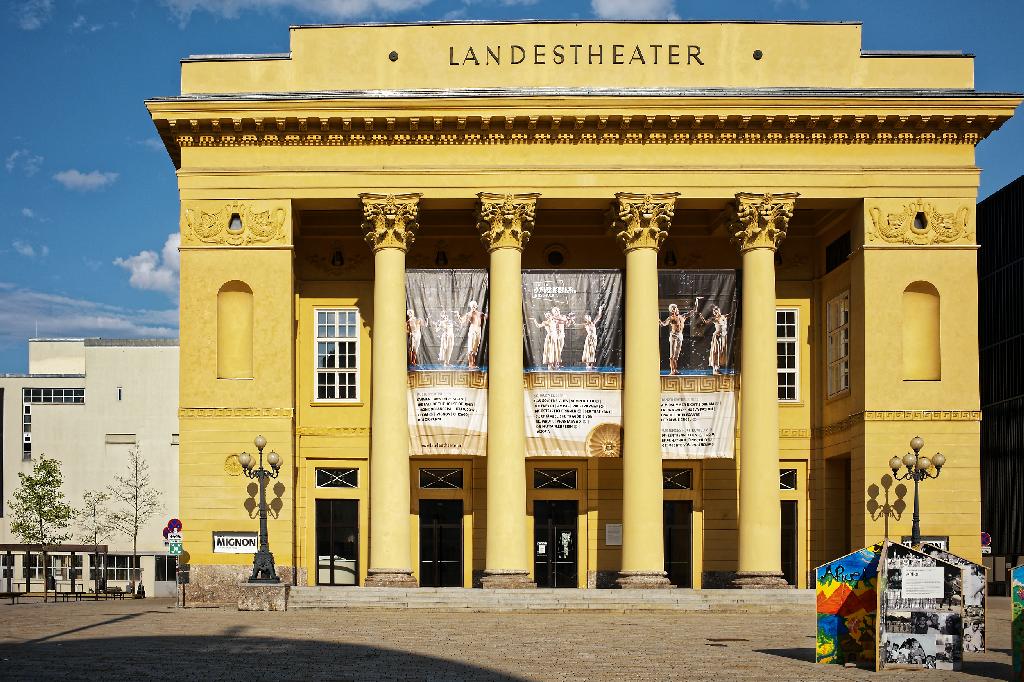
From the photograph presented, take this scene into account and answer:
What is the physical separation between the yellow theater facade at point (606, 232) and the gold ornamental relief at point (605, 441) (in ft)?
0.27

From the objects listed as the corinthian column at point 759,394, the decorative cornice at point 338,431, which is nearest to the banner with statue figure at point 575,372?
the corinthian column at point 759,394

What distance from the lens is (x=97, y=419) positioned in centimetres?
7750

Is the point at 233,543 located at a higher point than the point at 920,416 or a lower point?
lower

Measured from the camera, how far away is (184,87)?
3759cm

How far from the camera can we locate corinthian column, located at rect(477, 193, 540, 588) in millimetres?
35438

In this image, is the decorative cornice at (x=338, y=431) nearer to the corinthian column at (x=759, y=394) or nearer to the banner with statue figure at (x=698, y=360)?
the banner with statue figure at (x=698, y=360)

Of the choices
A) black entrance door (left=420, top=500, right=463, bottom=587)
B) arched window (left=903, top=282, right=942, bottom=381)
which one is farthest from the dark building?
black entrance door (left=420, top=500, right=463, bottom=587)

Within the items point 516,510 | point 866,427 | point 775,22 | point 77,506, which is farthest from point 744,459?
point 77,506

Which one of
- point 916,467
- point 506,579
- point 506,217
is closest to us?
point 916,467

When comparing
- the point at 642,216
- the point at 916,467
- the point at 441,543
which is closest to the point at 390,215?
the point at 642,216

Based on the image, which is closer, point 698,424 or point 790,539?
point 698,424

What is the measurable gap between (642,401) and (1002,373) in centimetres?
2465

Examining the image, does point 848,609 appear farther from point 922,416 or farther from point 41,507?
point 41,507

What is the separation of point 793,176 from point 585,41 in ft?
21.3
